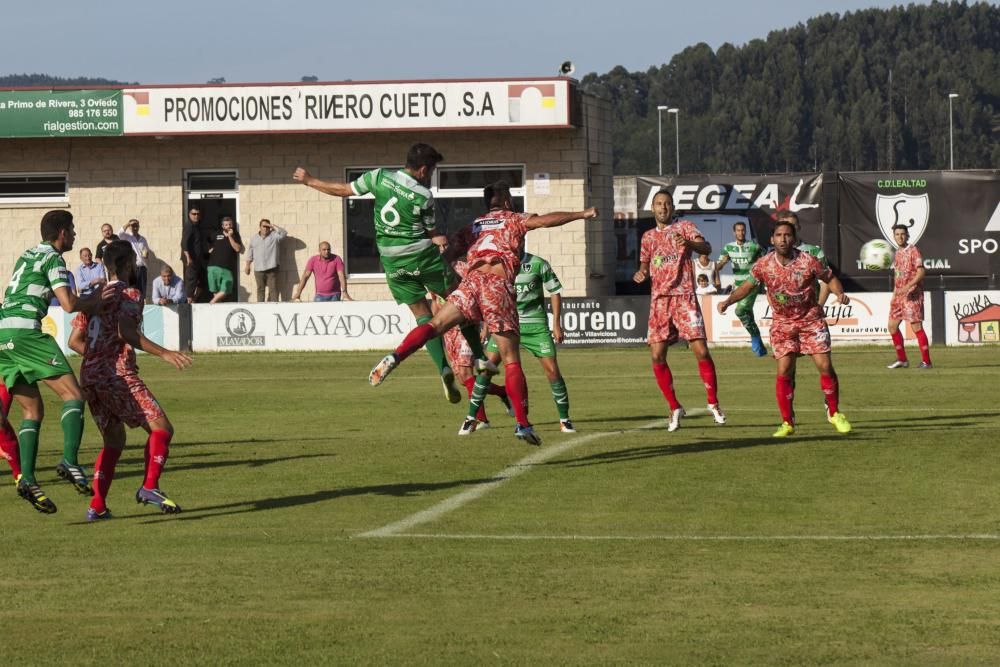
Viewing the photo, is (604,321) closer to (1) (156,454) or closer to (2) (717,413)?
(2) (717,413)

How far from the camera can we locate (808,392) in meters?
21.0

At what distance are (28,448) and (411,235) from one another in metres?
4.23

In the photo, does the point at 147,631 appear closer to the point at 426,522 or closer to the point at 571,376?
the point at 426,522

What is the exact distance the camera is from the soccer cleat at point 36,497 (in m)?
11.1

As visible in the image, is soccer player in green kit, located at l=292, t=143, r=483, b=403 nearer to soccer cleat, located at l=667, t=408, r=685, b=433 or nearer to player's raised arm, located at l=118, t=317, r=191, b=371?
soccer cleat, located at l=667, t=408, r=685, b=433

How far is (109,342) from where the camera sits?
441 inches

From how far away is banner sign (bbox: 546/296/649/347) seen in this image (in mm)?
32312

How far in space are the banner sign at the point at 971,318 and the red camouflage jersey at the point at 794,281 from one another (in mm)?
16525

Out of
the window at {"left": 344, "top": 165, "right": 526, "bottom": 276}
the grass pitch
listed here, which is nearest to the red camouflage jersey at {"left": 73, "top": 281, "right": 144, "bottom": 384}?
the grass pitch

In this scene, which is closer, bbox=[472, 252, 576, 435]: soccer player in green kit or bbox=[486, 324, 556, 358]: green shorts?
bbox=[472, 252, 576, 435]: soccer player in green kit

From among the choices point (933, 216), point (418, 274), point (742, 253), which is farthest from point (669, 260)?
point (933, 216)

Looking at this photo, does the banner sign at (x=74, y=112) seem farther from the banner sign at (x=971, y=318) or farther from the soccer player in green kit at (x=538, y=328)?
the soccer player in green kit at (x=538, y=328)

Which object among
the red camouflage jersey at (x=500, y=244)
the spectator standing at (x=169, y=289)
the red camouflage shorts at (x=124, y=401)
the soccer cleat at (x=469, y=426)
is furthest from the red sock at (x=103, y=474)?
the spectator standing at (x=169, y=289)

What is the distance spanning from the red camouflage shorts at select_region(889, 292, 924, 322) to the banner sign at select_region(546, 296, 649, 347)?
22.3ft
